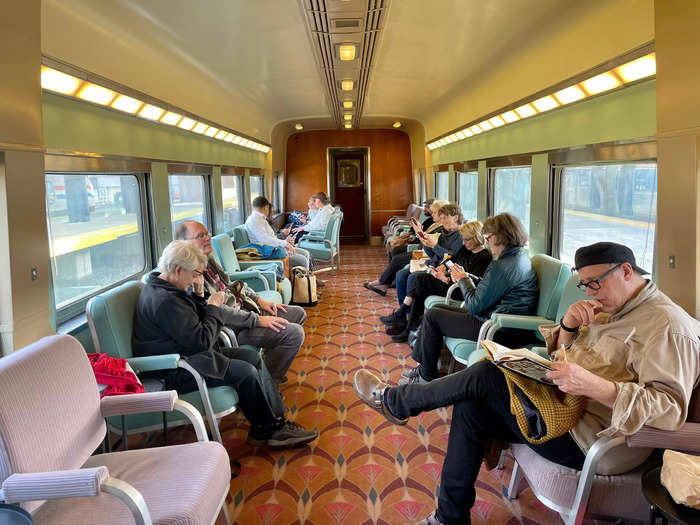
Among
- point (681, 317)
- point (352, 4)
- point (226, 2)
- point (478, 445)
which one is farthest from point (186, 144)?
point (681, 317)

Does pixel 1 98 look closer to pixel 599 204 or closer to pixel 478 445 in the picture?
pixel 478 445

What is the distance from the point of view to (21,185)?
2543mm

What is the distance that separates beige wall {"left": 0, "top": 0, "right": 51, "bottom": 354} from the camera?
7.53ft

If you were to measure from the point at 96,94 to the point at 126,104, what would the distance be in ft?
1.48

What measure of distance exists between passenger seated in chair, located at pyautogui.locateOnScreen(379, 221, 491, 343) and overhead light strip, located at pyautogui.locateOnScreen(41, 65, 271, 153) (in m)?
2.78

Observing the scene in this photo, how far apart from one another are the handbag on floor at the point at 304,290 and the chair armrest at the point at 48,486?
509 centimetres

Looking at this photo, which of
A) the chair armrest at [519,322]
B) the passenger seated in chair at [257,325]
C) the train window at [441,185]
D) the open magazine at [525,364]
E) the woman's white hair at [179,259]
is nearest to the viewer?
the open magazine at [525,364]

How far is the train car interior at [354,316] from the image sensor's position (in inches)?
75.9

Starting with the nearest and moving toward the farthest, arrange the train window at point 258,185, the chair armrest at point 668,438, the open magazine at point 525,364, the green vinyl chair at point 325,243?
1. the chair armrest at point 668,438
2. the open magazine at point 525,364
3. the green vinyl chair at point 325,243
4. the train window at point 258,185

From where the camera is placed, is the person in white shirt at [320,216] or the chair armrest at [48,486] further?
the person in white shirt at [320,216]

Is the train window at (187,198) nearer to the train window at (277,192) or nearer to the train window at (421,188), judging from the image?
the train window at (277,192)

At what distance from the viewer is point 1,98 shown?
7.45 ft

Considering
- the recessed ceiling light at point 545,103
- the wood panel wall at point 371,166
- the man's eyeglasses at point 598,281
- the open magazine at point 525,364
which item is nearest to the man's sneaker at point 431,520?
the open magazine at point 525,364

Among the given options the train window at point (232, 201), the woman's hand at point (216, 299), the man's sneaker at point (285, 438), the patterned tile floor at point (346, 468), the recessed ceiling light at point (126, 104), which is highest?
the recessed ceiling light at point (126, 104)
